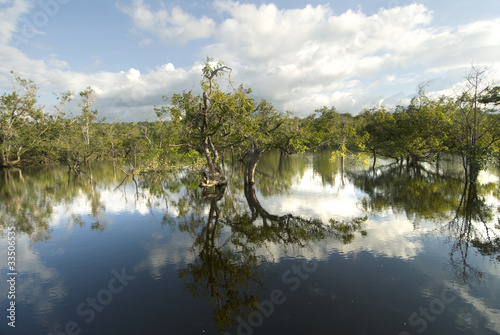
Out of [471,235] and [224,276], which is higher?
[224,276]

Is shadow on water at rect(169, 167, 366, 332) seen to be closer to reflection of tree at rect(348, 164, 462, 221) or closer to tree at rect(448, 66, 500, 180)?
reflection of tree at rect(348, 164, 462, 221)

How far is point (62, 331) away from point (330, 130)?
25.8m

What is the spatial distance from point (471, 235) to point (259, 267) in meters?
11.1

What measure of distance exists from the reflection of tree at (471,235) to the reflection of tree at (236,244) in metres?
4.28

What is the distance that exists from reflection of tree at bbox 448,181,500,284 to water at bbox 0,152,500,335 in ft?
0.24

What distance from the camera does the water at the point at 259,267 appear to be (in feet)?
23.9

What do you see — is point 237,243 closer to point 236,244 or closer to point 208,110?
point 236,244

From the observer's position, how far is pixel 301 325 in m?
7.02

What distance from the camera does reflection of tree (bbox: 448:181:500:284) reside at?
31.9 feet

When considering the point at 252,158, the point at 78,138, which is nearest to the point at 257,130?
the point at 252,158

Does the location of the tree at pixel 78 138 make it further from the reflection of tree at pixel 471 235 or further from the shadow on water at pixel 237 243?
the reflection of tree at pixel 471 235

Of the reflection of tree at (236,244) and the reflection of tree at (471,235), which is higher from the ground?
the reflection of tree at (236,244)

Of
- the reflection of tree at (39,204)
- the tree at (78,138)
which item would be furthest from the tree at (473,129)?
the tree at (78,138)

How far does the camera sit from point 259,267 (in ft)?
33.4
